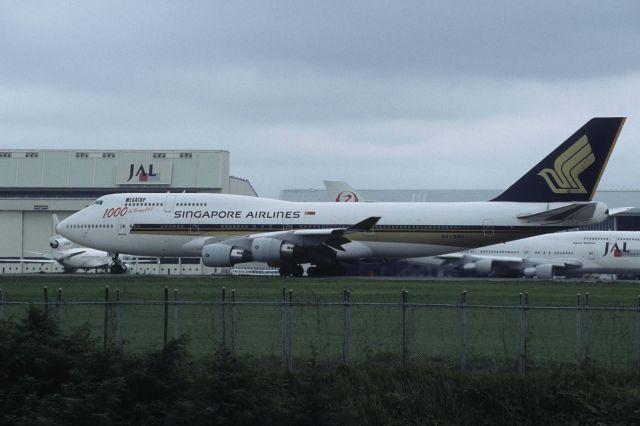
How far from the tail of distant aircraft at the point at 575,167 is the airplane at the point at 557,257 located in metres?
13.3

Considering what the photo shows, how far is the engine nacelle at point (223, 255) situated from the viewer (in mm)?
51906

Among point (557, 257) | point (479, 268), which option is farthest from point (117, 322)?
point (557, 257)

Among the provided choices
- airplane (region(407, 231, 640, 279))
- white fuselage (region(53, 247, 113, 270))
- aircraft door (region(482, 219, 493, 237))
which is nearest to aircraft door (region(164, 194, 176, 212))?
white fuselage (region(53, 247, 113, 270))

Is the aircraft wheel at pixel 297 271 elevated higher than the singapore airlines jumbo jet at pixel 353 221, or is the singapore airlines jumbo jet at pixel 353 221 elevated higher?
the singapore airlines jumbo jet at pixel 353 221

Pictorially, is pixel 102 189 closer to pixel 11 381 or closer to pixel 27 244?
pixel 27 244

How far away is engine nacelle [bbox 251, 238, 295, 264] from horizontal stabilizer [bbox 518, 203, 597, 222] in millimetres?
12630

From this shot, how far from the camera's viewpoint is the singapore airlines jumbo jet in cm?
5153

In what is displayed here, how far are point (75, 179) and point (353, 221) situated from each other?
4337cm

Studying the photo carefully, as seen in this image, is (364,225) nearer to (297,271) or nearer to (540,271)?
(297,271)

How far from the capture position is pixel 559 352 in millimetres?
22406

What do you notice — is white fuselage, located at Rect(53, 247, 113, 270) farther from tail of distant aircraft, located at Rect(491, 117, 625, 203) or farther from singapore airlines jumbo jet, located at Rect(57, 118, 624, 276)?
tail of distant aircraft, located at Rect(491, 117, 625, 203)

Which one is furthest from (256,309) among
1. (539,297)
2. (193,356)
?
(539,297)

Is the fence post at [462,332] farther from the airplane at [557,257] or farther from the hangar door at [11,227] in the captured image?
the hangar door at [11,227]

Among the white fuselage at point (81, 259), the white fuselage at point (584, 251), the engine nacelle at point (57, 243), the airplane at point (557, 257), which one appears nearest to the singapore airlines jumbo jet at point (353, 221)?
the airplane at point (557, 257)
